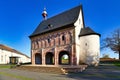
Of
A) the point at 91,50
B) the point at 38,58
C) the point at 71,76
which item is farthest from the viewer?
the point at 38,58

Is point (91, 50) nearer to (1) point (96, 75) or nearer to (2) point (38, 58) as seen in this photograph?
(1) point (96, 75)

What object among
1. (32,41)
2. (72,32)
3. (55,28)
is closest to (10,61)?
(32,41)

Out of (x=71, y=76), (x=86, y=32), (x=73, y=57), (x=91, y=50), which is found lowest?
(x=71, y=76)

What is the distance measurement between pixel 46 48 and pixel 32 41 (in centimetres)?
730

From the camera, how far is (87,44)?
29.0m

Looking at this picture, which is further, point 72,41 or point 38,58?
point 38,58

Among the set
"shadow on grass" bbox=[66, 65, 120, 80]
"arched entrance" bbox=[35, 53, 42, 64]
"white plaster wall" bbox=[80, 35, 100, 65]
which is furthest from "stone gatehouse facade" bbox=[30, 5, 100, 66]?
"shadow on grass" bbox=[66, 65, 120, 80]

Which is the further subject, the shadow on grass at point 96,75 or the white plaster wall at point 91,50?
the white plaster wall at point 91,50

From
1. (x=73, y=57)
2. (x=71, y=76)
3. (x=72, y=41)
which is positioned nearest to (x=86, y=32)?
(x=72, y=41)

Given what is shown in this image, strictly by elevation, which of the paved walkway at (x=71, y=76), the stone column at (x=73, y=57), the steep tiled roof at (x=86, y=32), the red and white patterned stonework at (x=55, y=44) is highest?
the steep tiled roof at (x=86, y=32)

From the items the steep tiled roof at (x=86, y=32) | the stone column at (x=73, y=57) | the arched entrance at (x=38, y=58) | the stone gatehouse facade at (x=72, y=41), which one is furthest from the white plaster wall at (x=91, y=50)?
the arched entrance at (x=38, y=58)

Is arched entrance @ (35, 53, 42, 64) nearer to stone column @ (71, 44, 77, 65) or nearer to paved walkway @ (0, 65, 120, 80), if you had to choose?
stone column @ (71, 44, 77, 65)

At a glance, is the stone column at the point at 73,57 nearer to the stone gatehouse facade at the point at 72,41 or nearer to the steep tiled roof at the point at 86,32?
the stone gatehouse facade at the point at 72,41

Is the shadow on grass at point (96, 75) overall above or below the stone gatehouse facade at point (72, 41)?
below
